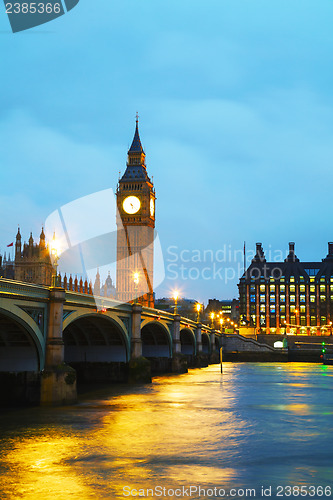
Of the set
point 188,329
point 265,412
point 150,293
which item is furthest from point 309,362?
point 265,412

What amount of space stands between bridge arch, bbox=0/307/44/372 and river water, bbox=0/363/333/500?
149 inches

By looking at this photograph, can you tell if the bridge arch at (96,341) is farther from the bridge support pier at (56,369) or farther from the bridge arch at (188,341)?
the bridge arch at (188,341)

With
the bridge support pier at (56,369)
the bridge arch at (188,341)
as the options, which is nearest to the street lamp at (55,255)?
the bridge support pier at (56,369)

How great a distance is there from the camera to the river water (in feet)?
57.0

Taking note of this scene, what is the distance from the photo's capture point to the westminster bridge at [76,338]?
1436 inches

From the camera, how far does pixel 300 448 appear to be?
2416 cm

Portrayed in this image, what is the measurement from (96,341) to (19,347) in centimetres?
2007

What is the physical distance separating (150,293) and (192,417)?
157259mm

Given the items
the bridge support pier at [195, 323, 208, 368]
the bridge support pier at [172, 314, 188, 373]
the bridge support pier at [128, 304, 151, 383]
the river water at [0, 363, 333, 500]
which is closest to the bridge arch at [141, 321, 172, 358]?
the bridge support pier at [172, 314, 188, 373]

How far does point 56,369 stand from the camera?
122 ft

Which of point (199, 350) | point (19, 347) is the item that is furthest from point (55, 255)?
point (199, 350)

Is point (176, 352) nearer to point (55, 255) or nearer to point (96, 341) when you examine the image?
point (96, 341)

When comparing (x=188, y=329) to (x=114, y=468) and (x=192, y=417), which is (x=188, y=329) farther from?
(x=114, y=468)

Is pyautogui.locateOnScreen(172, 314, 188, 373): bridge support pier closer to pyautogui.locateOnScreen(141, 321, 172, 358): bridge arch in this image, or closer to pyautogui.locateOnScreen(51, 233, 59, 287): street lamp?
pyautogui.locateOnScreen(141, 321, 172, 358): bridge arch
